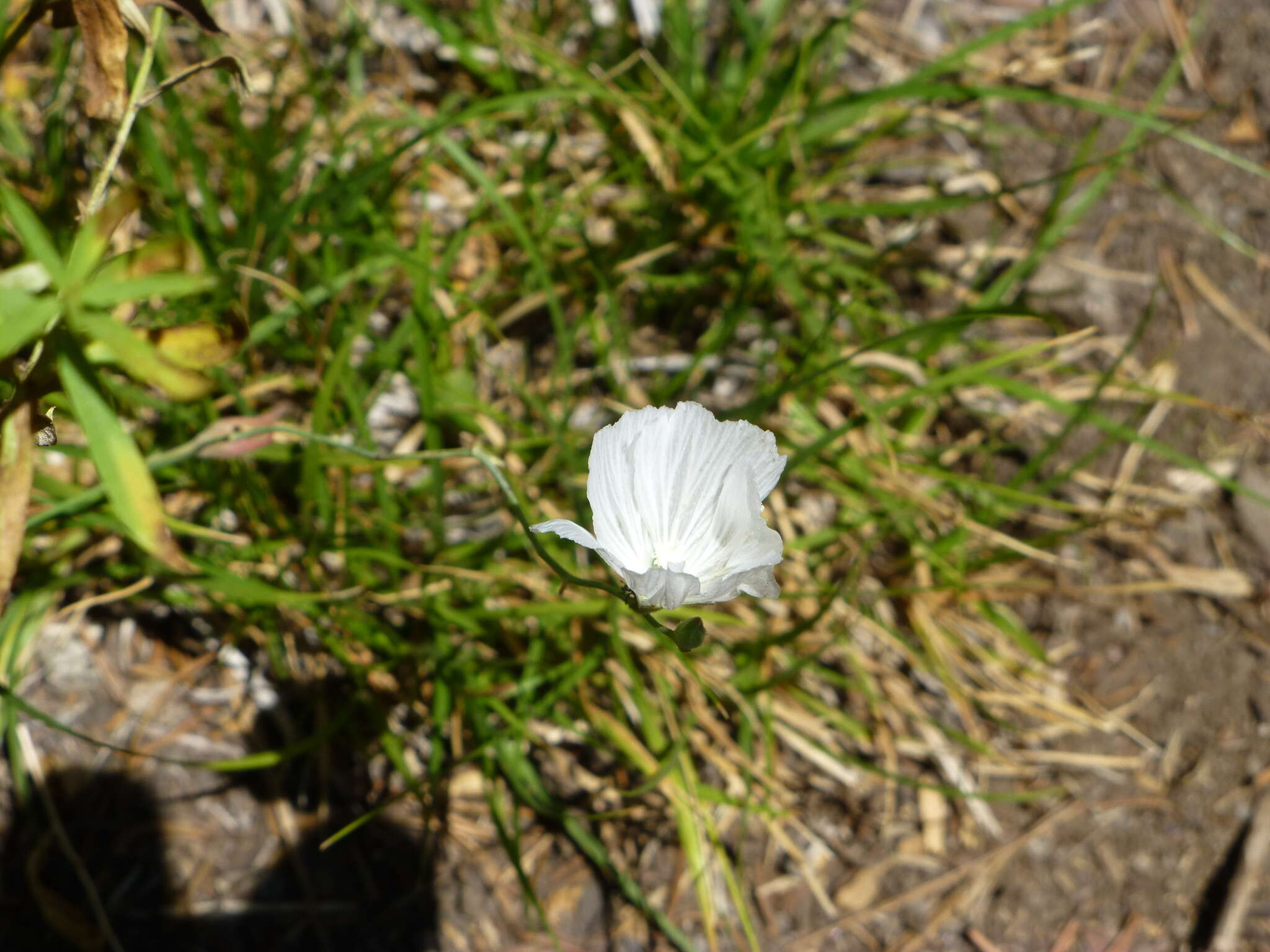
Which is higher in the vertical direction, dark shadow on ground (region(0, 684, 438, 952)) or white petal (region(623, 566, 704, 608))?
white petal (region(623, 566, 704, 608))

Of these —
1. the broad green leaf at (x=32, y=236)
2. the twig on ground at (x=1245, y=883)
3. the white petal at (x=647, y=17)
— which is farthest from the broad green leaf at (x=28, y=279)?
the twig on ground at (x=1245, y=883)

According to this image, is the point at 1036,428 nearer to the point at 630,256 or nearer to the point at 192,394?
the point at 630,256

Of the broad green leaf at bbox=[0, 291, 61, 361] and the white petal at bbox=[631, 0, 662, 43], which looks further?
→ the white petal at bbox=[631, 0, 662, 43]

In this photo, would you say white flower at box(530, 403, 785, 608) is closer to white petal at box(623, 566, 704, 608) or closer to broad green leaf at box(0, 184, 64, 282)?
white petal at box(623, 566, 704, 608)

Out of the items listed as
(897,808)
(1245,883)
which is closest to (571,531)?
(897,808)

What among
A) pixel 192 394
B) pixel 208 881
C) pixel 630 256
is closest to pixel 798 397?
pixel 630 256

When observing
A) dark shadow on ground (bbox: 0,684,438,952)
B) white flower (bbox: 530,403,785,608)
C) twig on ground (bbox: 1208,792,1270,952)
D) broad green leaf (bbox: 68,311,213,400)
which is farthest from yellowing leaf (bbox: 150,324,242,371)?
twig on ground (bbox: 1208,792,1270,952)

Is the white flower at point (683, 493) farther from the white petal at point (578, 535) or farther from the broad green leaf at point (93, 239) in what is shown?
the broad green leaf at point (93, 239)
